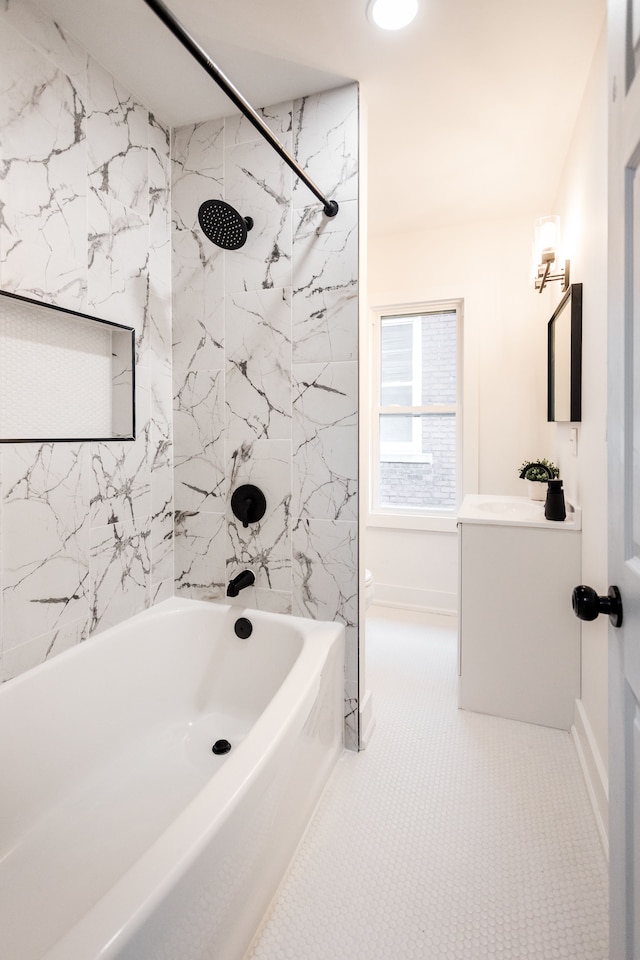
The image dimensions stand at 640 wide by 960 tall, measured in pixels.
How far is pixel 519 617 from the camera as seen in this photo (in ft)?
6.51

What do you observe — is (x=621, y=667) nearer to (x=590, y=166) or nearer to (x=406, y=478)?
(x=590, y=166)

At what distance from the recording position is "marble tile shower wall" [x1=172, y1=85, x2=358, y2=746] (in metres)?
1.72

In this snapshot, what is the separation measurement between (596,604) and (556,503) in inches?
51.2

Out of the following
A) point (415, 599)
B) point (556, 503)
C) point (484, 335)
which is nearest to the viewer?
point (556, 503)

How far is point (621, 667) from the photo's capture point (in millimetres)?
781

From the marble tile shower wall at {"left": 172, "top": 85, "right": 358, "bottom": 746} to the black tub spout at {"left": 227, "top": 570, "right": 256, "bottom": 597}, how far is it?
0.11 ft

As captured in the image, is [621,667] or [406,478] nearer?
[621,667]

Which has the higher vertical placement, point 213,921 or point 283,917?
point 213,921

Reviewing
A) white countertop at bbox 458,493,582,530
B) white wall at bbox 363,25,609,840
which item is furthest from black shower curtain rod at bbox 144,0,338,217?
white countertop at bbox 458,493,582,530

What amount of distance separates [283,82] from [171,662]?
87.3 inches

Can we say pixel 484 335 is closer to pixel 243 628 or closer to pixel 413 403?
pixel 413 403

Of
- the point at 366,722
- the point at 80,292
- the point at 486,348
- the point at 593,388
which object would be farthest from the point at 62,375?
the point at 486,348

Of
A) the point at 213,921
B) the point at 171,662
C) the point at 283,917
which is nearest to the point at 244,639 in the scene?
the point at 171,662

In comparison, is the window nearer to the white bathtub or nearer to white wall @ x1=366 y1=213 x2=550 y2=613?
white wall @ x1=366 y1=213 x2=550 y2=613
